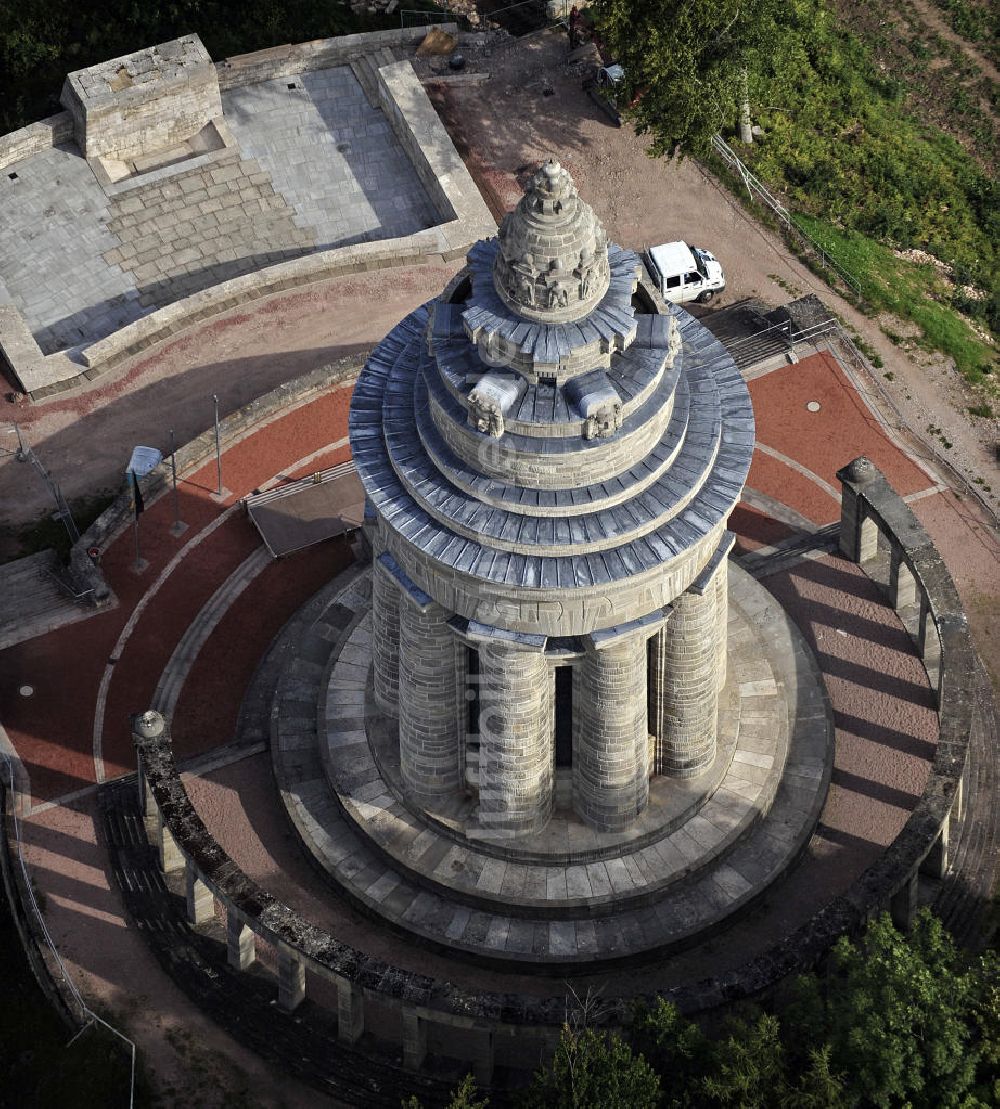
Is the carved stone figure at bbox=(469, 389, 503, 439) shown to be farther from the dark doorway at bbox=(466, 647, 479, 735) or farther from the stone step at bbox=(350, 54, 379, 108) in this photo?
the stone step at bbox=(350, 54, 379, 108)

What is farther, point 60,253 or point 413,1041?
point 60,253

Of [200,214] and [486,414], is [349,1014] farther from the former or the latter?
[200,214]

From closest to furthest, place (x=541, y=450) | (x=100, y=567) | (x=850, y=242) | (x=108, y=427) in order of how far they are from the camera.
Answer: (x=541, y=450)
(x=100, y=567)
(x=108, y=427)
(x=850, y=242)

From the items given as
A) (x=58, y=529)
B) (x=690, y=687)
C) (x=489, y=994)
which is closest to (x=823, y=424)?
(x=690, y=687)

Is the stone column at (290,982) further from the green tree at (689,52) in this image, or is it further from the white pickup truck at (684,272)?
the green tree at (689,52)

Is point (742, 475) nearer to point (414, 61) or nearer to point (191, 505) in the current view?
point (191, 505)

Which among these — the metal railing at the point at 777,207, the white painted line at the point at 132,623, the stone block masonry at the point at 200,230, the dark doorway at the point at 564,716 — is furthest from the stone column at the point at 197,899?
the metal railing at the point at 777,207

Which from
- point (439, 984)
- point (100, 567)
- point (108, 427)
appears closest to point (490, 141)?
point (108, 427)
